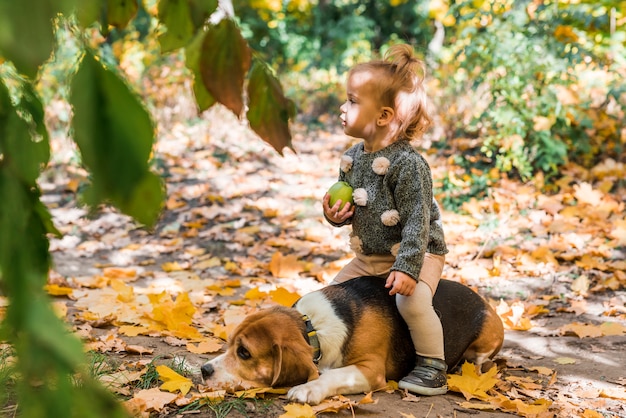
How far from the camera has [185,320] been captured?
384 cm

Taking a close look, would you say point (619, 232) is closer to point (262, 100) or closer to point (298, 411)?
point (298, 411)

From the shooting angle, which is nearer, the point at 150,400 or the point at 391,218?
the point at 150,400

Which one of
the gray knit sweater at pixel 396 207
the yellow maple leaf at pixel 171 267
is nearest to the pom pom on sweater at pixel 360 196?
the gray knit sweater at pixel 396 207

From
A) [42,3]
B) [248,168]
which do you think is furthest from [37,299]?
[248,168]

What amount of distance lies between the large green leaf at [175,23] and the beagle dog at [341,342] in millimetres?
1847

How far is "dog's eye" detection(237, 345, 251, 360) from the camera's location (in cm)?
272

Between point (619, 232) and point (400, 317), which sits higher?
point (619, 232)

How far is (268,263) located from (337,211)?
2.47 meters

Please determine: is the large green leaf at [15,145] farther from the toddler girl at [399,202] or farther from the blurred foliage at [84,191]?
the toddler girl at [399,202]

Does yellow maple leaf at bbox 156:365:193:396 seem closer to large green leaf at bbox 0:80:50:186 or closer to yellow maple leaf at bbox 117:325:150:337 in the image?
yellow maple leaf at bbox 117:325:150:337

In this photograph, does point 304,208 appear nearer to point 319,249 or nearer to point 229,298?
point 319,249

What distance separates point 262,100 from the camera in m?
1.04

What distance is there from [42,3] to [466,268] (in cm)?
495

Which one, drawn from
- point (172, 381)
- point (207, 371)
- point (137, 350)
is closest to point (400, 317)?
point (207, 371)
